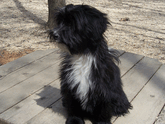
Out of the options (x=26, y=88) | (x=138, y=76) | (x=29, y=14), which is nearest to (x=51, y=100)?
(x=26, y=88)

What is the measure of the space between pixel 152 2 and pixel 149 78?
6.53 metres

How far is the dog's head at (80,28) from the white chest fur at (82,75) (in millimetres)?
134

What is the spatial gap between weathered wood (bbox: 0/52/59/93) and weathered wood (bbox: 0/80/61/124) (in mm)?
405

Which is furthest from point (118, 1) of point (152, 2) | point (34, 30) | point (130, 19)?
point (34, 30)

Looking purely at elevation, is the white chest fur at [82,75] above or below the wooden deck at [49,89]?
above

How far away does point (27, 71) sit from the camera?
10.5 ft

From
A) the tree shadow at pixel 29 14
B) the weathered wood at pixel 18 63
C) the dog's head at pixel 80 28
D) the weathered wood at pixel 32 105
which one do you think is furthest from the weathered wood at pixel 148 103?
the tree shadow at pixel 29 14

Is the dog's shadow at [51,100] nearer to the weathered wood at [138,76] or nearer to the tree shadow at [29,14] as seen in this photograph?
the weathered wood at [138,76]

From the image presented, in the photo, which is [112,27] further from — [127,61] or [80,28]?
[80,28]

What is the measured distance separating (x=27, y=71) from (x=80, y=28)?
159cm

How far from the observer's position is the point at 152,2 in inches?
347

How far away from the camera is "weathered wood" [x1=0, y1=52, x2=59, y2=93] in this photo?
2932 millimetres

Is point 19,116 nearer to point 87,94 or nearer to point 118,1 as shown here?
point 87,94

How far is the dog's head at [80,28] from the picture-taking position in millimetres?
1886
